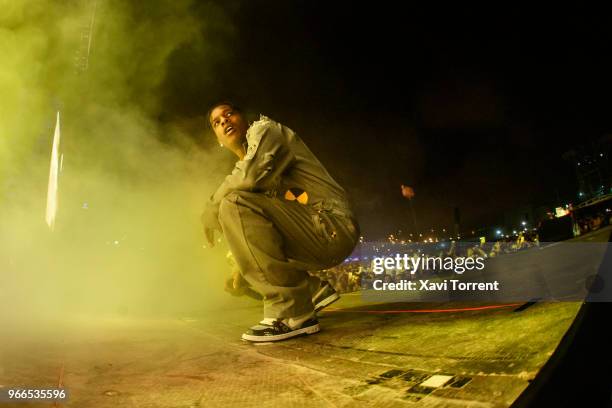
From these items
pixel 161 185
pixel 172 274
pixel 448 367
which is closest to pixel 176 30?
pixel 161 185

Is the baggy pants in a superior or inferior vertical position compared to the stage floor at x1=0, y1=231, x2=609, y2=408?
superior

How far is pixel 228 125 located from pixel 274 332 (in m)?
1.33

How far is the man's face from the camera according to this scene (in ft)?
7.06

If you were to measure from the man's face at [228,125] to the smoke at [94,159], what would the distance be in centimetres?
358

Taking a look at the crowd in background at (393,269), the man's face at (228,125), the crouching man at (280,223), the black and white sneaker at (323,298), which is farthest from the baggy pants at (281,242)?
the crowd in background at (393,269)

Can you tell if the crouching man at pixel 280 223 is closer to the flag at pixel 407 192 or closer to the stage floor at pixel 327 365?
the stage floor at pixel 327 365

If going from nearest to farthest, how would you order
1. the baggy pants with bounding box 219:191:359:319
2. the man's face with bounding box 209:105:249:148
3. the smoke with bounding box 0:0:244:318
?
the baggy pants with bounding box 219:191:359:319 < the man's face with bounding box 209:105:249:148 < the smoke with bounding box 0:0:244:318

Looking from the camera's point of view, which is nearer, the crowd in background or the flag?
the crowd in background

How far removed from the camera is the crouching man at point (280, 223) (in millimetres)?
1790

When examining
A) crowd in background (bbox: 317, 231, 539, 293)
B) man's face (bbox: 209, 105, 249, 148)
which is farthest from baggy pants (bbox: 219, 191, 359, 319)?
crowd in background (bbox: 317, 231, 539, 293)

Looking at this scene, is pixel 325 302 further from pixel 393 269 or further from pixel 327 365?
pixel 393 269

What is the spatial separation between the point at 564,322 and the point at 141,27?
592 centimetres

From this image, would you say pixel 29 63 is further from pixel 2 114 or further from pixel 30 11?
pixel 2 114

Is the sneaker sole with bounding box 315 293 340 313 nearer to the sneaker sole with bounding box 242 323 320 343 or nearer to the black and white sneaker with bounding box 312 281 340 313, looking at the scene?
the black and white sneaker with bounding box 312 281 340 313
